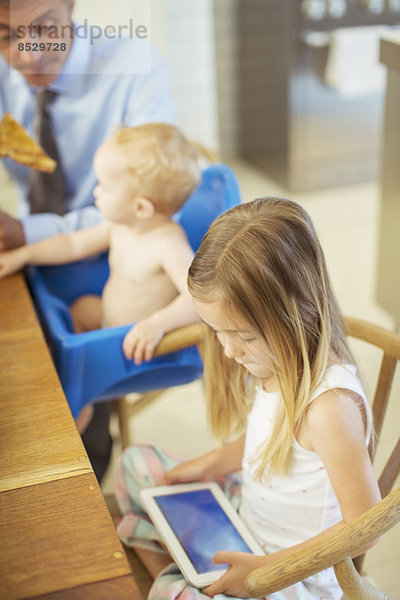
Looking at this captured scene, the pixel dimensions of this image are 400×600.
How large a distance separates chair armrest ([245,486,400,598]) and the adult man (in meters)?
0.89

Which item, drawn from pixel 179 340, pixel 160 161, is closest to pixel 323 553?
pixel 179 340

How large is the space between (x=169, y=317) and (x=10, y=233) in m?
0.38

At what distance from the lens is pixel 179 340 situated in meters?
1.26

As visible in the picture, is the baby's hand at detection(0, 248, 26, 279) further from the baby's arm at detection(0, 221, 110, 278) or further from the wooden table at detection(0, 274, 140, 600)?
the wooden table at detection(0, 274, 140, 600)

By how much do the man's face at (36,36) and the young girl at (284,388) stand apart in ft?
2.01

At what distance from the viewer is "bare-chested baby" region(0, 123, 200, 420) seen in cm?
131

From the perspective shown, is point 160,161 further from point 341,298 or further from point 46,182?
point 341,298

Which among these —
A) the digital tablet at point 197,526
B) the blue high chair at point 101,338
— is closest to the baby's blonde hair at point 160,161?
the blue high chair at point 101,338

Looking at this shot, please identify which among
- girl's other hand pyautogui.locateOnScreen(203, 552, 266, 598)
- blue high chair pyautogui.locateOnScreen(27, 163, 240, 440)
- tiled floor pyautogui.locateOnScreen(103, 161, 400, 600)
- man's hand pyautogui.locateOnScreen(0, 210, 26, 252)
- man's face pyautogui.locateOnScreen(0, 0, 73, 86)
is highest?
man's face pyautogui.locateOnScreen(0, 0, 73, 86)

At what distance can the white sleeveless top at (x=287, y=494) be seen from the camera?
1.01 metres

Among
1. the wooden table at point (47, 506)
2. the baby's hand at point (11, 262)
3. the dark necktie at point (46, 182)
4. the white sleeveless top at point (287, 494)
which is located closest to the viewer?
the wooden table at point (47, 506)

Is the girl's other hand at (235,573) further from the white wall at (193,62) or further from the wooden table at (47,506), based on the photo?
the white wall at (193,62)

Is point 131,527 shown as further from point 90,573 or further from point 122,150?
point 122,150

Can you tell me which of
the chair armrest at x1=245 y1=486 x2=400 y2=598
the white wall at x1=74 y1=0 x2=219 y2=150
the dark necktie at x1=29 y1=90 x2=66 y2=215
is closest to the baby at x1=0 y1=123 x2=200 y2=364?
the dark necktie at x1=29 y1=90 x2=66 y2=215
